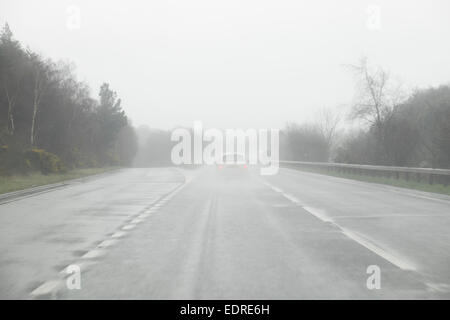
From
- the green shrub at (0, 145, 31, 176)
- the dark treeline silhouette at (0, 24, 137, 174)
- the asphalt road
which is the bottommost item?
the asphalt road

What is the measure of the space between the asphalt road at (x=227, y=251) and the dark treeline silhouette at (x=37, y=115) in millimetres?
19323

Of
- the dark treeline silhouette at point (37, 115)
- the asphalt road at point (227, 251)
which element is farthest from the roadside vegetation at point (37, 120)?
the asphalt road at point (227, 251)

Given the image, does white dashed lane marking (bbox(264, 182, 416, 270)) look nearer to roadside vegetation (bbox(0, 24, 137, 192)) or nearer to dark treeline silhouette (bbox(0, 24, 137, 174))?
roadside vegetation (bbox(0, 24, 137, 192))

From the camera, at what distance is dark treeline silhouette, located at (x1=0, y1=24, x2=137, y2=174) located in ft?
102

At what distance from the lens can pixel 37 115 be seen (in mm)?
41031

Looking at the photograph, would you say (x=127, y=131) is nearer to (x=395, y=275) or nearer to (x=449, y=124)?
(x=449, y=124)

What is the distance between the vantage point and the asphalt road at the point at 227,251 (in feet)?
16.1

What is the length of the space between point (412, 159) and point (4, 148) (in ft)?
91.7

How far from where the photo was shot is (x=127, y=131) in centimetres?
9600

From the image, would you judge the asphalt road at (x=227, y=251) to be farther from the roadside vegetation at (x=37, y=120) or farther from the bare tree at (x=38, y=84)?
the bare tree at (x=38, y=84)

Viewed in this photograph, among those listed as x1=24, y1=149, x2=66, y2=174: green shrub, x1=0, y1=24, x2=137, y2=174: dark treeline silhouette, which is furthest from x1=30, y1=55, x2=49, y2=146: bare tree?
x1=24, y1=149, x2=66, y2=174: green shrub

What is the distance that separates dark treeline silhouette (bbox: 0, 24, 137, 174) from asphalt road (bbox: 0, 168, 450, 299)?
Result: 1932 centimetres

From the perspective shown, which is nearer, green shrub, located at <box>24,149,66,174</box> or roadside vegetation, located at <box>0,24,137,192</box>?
roadside vegetation, located at <box>0,24,137,192</box>

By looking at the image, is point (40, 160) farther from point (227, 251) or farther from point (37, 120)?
point (227, 251)
